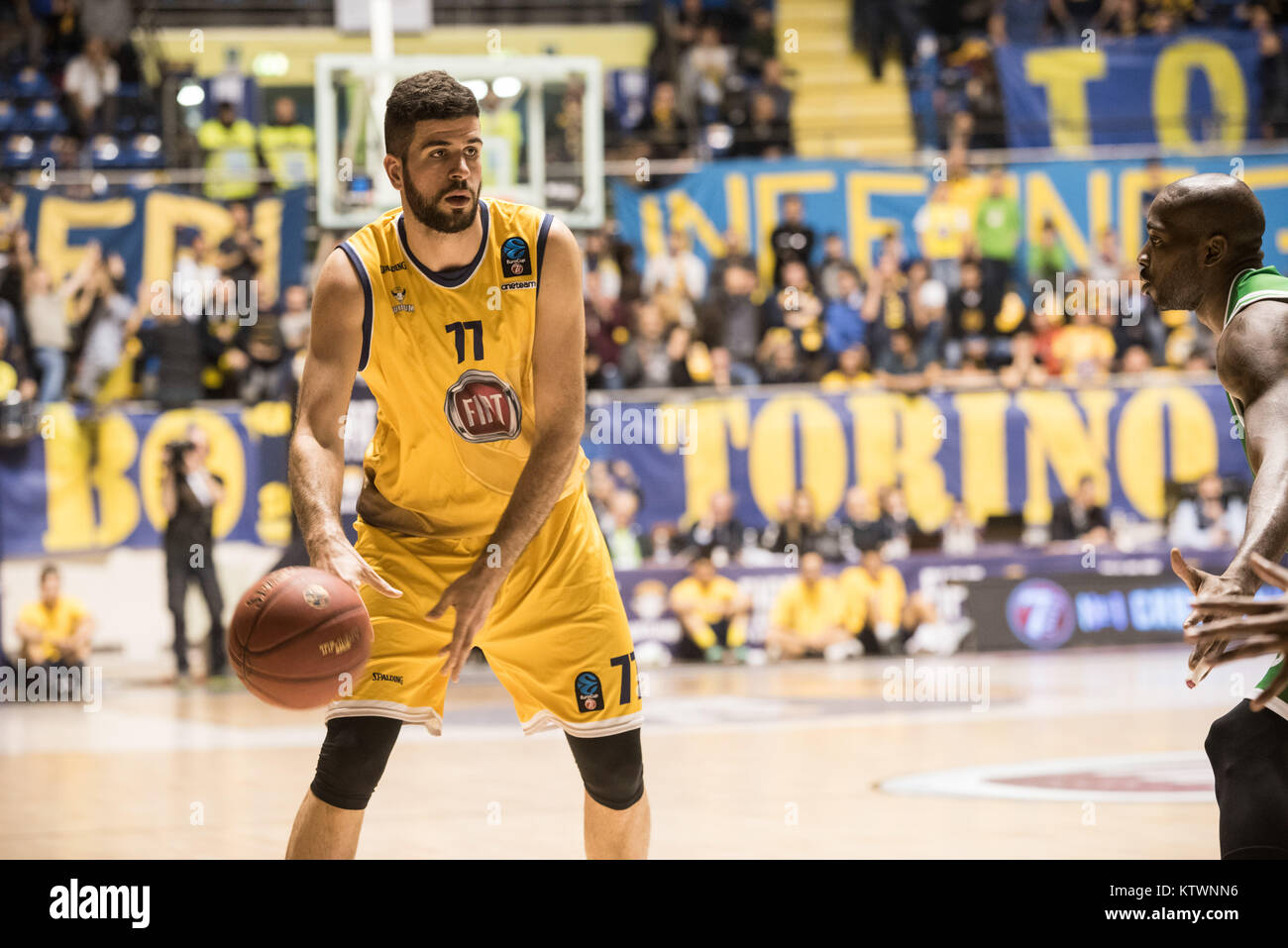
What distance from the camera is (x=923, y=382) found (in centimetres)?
1437

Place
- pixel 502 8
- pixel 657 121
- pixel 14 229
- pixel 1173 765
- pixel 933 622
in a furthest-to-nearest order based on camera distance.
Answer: pixel 502 8 < pixel 657 121 < pixel 14 229 < pixel 933 622 < pixel 1173 765

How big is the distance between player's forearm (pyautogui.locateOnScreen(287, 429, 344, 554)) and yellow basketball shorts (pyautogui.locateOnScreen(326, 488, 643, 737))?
0.29 metres

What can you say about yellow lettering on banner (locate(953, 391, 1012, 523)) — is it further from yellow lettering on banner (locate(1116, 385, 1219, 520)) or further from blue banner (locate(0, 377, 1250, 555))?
yellow lettering on banner (locate(1116, 385, 1219, 520))

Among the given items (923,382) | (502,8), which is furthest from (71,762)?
(502,8)

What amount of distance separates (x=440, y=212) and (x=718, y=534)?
10.1 meters

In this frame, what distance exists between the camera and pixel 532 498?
4074mm

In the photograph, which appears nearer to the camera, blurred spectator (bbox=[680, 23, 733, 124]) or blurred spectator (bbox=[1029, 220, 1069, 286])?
blurred spectator (bbox=[1029, 220, 1069, 286])

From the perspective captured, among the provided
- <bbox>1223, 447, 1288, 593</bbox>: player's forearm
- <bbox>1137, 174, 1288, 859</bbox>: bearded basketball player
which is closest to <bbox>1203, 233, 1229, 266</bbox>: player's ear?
<bbox>1137, 174, 1288, 859</bbox>: bearded basketball player

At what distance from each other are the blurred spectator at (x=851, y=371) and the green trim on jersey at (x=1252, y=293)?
1105cm

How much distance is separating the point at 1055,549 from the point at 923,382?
184cm

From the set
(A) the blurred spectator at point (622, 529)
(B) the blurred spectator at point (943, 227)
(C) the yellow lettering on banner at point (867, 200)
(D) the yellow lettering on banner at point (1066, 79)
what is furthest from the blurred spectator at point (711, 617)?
(D) the yellow lettering on banner at point (1066, 79)

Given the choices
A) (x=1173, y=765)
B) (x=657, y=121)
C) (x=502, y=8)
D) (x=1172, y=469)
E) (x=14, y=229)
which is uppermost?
(x=502, y=8)

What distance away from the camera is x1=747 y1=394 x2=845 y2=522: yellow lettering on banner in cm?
1430
